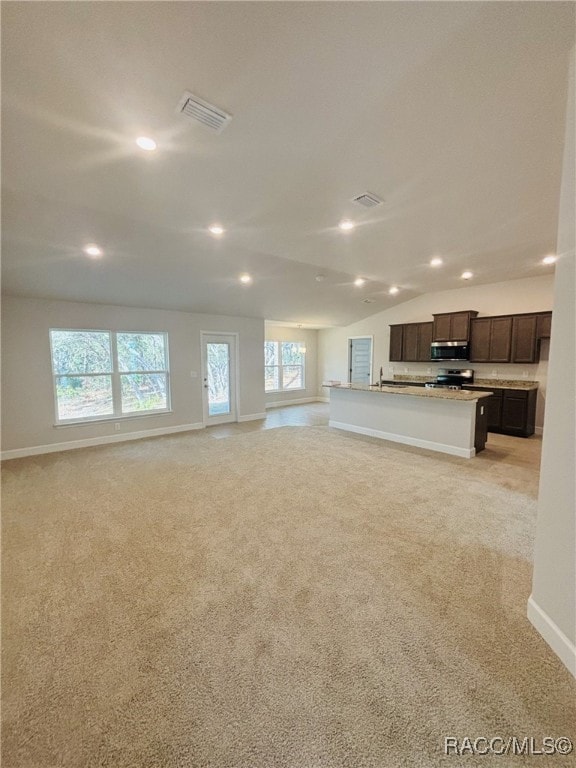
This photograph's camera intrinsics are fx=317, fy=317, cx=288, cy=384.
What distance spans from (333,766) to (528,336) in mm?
6535

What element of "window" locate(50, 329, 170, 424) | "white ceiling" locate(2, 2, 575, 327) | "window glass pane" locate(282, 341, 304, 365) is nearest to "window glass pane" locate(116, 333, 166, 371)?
"window" locate(50, 329, 170, 424)

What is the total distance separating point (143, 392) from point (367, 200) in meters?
5.06

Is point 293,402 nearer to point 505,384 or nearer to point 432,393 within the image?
point 432,393

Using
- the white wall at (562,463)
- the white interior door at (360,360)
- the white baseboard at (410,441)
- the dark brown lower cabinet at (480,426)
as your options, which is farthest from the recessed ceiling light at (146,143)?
the white interior door at (360,360)

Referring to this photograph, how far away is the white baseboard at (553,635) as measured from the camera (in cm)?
152

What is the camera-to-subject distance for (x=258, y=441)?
218 inches

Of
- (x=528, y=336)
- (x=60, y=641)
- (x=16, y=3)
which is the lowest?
(x=60, y=641)

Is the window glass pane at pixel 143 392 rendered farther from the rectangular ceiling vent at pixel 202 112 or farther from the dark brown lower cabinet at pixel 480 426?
the dark brown lower cabinet at pixel 480 426

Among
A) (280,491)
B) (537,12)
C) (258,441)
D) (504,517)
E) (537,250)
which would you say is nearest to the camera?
(537,12)

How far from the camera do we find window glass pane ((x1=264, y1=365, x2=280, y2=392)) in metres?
9.10

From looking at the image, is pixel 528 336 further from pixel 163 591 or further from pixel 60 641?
pixel 60 641

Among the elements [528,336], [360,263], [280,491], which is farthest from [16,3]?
[528,336]

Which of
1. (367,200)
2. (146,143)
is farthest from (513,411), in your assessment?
(146,143)

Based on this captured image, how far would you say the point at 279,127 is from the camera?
1.86 meters
